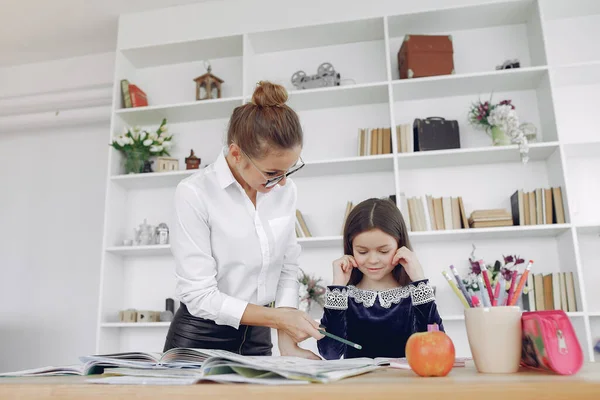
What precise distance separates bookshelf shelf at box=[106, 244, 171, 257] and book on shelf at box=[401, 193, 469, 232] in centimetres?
145

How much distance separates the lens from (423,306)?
1532 millimetres

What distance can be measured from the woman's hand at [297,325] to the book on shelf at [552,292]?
1894 millimetres

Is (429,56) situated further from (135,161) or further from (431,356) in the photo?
(431,356)

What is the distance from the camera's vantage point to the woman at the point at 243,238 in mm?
1391

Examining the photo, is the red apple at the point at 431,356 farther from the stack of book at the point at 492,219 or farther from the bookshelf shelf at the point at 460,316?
the stack of book at the point at 492,219

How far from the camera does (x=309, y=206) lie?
3.28 meters

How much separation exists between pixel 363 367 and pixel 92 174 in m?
3.65

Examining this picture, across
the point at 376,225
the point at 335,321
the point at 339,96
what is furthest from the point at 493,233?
the point at 335,321

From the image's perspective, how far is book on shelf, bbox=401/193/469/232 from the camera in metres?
2.89

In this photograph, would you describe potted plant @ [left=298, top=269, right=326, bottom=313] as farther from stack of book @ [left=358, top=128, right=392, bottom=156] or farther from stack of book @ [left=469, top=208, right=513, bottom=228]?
stack of book @ [left=469, top=208, right=513, bottom=228]

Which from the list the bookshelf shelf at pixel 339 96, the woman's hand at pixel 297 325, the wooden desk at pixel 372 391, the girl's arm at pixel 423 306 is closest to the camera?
the wooden desk at pixel 372 391

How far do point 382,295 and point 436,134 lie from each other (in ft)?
5.37

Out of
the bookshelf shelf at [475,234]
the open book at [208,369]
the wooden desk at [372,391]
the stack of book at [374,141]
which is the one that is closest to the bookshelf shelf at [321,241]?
the bookshelf shelf at [475,234]

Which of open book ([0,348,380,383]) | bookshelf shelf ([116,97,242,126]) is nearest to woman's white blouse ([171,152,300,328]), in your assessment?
open book ([0,348,380,383])
